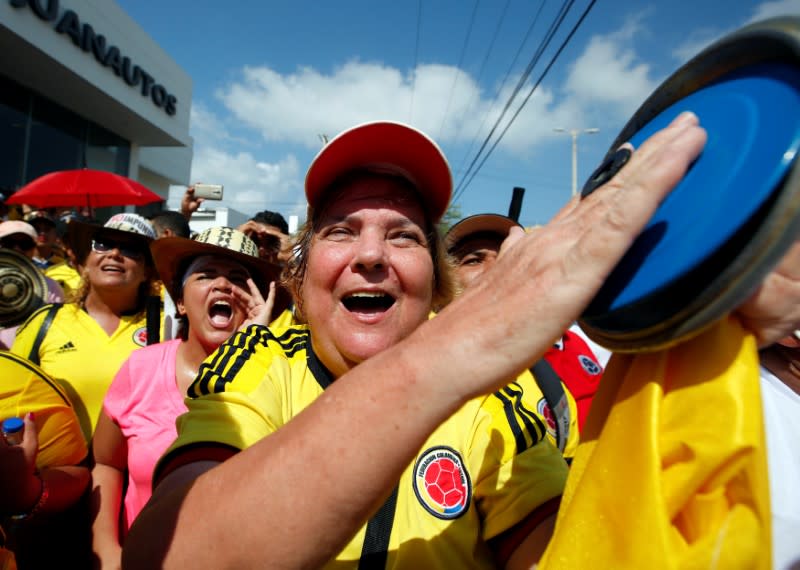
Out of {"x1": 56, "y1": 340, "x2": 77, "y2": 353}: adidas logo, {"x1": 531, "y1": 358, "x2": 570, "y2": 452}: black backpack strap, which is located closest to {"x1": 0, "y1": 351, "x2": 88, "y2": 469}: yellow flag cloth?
{"x1": 56, "y1": 340, "x2": 77, "y2": 353}: adidas logo

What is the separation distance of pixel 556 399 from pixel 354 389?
4.93 feet

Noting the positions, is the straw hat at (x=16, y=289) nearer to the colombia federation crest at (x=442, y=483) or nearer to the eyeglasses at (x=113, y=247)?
the eyeglasses at (x=113, y=247)

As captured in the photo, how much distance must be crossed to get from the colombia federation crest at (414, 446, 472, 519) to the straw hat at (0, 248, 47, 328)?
3.68 metres

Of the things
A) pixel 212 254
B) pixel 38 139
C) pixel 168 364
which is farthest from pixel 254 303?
pixel 38 139

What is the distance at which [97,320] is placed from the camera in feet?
11.3

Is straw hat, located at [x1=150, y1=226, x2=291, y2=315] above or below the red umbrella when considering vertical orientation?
below

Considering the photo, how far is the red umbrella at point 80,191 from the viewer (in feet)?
22.6

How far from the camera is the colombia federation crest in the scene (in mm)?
1372

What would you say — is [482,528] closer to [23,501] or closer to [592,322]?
[592,322]

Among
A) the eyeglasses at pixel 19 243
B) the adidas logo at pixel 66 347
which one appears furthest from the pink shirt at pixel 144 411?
the eyeglasses at pixel 19 243

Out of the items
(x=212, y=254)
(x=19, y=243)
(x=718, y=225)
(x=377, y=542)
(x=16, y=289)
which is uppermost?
(x=19, y=243)

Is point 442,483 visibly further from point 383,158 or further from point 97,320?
point 97,320

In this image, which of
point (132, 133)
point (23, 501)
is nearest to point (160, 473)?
point (23, 501)

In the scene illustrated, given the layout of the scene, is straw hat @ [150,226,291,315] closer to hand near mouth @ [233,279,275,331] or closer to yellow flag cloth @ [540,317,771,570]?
hand near mouth @ [233,279,275,331]
